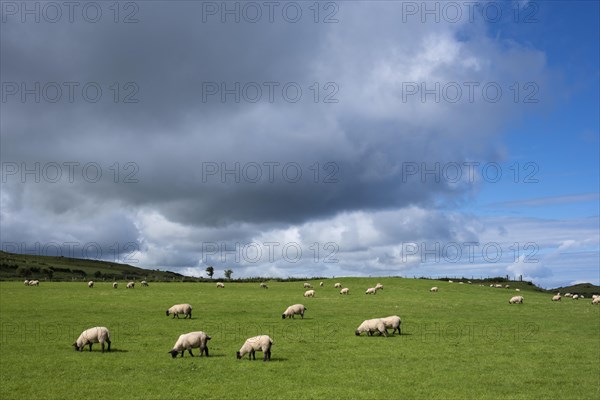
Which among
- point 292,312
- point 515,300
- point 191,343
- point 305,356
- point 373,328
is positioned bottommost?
point 515,300

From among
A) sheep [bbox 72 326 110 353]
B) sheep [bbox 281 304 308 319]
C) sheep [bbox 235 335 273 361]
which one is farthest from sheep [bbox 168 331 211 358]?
sheep [bbox 281 304 308 319]

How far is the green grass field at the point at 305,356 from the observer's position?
21.9 m

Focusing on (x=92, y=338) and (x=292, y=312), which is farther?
(x=292, y=312)

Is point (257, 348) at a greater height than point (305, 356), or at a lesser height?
greater

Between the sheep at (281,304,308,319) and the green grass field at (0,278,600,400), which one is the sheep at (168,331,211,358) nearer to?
the green grass field at (0,278,600,400)

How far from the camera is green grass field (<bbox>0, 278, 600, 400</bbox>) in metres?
21.9

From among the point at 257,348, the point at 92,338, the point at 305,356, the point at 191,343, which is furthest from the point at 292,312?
the point at 92,338

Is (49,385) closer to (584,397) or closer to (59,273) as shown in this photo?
(584,397)

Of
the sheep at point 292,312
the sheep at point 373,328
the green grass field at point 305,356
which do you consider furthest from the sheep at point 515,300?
the sheep at point 373,328

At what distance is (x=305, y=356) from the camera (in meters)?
28.4

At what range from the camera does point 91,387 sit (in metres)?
22.0

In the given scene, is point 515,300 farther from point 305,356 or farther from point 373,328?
point 305,356

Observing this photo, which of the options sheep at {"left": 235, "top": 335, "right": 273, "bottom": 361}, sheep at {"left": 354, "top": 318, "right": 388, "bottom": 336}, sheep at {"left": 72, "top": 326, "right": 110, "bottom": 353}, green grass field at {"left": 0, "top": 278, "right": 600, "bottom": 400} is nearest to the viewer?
green grass field at {"left": 0, "top": 278, "right": 600, "bottom": 400}

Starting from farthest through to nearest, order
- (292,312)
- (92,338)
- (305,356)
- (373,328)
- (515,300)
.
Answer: (515,300), (292,312), (373,328), (92,338), (305,356)
